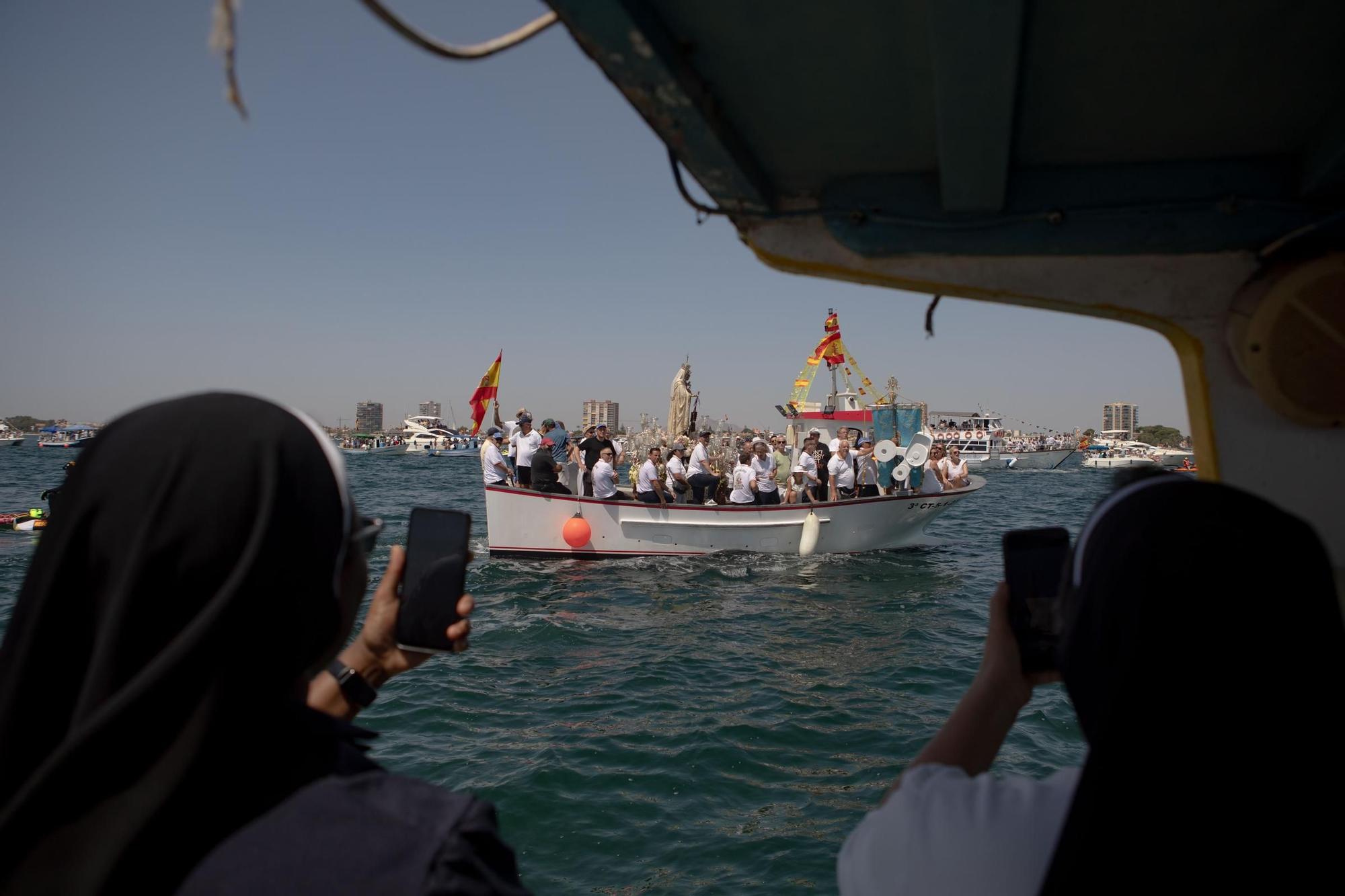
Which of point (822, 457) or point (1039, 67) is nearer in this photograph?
point (1039, 67)

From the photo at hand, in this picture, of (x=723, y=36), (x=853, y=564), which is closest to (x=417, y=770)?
(x=723, y=36)

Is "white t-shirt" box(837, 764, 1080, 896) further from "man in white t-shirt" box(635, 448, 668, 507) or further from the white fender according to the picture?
the white fender

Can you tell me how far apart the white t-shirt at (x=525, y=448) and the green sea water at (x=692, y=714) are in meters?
2.37

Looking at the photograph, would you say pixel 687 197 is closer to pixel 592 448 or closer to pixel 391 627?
pixel 391 627

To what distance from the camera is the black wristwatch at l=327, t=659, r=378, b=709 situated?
5.87 ft

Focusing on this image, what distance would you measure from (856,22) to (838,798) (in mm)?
5126

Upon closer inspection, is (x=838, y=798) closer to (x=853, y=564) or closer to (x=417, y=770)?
(x=417, y=770)

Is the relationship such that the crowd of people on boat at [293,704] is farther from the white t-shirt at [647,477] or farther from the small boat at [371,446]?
the small boat at [371,446]

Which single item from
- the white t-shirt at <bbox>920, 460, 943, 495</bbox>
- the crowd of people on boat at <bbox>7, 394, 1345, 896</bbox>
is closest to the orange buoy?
the white t-shirt at <bbox>920, 460, 943, 495</bbox>

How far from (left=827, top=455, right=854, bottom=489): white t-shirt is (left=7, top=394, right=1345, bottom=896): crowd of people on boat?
49.7ft

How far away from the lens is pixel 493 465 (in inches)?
608

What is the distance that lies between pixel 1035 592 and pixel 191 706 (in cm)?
140

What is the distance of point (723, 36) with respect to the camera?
187 centimetres

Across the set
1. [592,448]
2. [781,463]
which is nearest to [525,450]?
[592,448]
